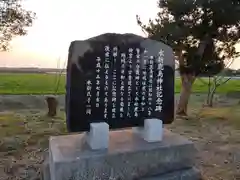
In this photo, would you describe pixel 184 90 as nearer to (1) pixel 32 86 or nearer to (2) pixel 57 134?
(2) pixel 57 134

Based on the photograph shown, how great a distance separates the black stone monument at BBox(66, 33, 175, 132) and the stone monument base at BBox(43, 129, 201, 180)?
266mm

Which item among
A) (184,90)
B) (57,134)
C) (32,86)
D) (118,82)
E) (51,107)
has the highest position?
(118,82)

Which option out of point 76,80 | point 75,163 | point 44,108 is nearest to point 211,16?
point 76,80

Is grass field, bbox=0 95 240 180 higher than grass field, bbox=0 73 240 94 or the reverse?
the reverse

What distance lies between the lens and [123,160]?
3.09 m

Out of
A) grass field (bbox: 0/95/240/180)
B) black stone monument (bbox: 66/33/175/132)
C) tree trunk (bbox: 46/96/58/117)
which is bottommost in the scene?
grass field (bbox: 0/95/240/180)

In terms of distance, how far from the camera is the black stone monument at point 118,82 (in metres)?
3.17

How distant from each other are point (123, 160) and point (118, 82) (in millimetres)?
956

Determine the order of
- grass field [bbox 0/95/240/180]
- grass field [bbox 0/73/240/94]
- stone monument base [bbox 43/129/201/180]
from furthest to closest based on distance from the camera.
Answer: grass field [bbox 0/73/240/94] < grass field [bbox 0/95/240/180] < stone monument base [bbox 43/129/201/180]

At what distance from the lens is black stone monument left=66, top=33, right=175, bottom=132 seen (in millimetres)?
3166

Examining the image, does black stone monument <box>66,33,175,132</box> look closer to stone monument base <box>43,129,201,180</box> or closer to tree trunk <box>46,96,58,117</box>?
stone monument base <box>43,129,201,180</box>

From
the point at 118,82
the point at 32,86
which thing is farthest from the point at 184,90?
the point at 32,86

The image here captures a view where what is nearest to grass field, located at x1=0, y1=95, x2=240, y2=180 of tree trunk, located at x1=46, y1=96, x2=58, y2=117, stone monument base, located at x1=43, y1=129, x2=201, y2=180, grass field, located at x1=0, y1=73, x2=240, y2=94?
tree trunk, located at x1=46, y1=96, x2=58, y2=117

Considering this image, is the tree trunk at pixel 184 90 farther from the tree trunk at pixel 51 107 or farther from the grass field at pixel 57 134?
the tree trunk at pixel 51 107
